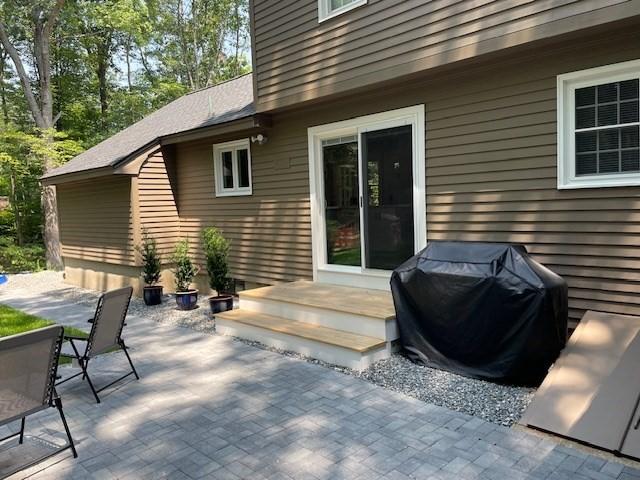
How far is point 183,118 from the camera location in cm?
1030

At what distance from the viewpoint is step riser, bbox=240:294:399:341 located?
484 cm

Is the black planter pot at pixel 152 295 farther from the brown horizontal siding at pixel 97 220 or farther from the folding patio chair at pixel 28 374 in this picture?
the folding patio chair at pixel 28 374

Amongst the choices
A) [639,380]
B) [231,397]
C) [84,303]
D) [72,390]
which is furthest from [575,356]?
[84,303]

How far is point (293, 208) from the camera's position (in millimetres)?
7402

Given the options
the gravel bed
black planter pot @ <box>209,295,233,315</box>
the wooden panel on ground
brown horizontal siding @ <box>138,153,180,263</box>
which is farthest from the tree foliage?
the wooden panel on ground

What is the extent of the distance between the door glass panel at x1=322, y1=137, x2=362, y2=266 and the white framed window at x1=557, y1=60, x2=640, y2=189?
276 centimetres

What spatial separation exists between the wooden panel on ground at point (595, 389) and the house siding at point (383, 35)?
2.59 meters

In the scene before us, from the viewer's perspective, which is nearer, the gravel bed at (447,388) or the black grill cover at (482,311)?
the gravel bed at (447,388)

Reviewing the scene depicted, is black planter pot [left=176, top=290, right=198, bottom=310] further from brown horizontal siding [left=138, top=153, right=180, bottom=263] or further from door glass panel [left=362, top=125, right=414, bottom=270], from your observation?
door glass panel [left=362, top=125, right=414, bottom=270]

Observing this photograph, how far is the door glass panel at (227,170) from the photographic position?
8648 millimetres

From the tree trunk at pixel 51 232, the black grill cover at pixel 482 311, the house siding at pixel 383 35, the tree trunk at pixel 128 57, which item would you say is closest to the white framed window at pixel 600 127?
the house siding at pixel 383 35

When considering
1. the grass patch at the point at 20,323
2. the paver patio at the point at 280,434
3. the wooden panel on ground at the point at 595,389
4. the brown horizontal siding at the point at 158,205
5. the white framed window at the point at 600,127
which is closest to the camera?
the paver patio at the point at 280,434

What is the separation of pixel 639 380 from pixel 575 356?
20.8 inches

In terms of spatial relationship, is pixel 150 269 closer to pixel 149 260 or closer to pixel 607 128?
pixel 149 260
